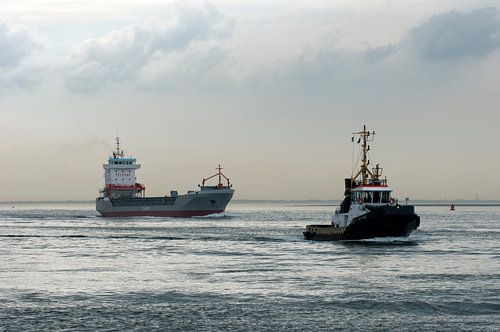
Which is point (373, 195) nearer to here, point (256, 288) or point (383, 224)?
point (383, 224)

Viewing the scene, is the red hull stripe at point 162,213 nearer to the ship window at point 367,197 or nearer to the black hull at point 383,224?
the black hull at point 383,224

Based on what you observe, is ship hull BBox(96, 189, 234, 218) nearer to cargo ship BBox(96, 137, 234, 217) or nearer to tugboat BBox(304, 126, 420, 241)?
cargo ship BBox(96, 137, 234, 217)

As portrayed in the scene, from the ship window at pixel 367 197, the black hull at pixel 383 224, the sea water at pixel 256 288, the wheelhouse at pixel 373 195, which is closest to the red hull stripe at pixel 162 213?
the sea water at pixel 256 288

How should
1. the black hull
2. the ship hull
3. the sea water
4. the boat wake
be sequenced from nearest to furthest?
the sea water, the black hull, the boat wake, the ship hull

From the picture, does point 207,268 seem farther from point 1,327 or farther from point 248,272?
point 1,327

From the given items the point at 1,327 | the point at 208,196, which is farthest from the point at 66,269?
the point at 208,196

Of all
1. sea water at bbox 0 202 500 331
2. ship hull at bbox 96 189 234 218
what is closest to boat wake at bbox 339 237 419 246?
sea water at bbox 0 202 500 331

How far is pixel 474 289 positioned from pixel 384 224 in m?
27.8

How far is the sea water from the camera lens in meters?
33.1

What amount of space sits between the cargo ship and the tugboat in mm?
84175

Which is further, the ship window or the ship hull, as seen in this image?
the ship hull

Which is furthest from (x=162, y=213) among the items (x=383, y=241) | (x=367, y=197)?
(x=367, y=197)

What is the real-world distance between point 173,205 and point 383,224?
99.0 m

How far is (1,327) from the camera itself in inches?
1238
